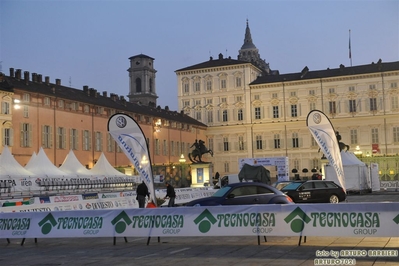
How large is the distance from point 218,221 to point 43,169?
28270 millimetres

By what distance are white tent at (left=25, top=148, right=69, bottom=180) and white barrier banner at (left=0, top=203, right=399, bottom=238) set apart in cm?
2430

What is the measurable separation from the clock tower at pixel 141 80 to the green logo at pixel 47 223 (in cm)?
9746

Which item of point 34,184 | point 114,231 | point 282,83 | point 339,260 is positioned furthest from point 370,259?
point 282,83

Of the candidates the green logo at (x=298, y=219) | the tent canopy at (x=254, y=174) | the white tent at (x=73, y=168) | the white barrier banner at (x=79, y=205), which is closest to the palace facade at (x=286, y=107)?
the tent canopy at (x=254, y=174)

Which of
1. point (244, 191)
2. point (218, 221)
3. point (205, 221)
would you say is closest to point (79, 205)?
point (244, 191)

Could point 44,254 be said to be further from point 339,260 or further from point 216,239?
point 339,260

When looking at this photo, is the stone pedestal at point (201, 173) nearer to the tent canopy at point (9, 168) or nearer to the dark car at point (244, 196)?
the tent canopy at point (9, 168)

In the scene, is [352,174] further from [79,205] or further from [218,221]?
[218,221]

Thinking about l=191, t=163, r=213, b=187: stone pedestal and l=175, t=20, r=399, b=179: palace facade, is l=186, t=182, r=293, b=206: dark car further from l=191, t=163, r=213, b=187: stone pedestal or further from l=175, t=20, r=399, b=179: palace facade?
l=175, t=20, r=399, b=179: palace facade

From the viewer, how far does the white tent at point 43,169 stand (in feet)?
126

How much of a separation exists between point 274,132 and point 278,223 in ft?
231

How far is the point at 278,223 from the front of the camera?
500 inches

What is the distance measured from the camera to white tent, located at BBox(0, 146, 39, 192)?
34.6 m

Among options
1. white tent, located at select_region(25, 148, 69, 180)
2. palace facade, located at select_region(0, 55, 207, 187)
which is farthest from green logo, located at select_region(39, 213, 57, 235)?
palace facade, located at select_region(0, 55, 207, 187)
